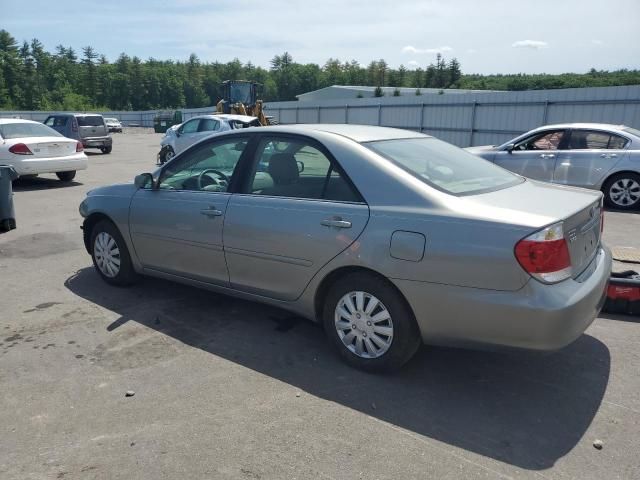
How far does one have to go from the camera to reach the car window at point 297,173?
3779mm

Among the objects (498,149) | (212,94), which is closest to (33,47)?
(212,94)

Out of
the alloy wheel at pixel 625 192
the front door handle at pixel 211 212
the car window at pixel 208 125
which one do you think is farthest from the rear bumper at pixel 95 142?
the front door handle at pixel 211 212

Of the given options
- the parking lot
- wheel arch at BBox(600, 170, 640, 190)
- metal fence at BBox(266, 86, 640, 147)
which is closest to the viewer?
the parking lot

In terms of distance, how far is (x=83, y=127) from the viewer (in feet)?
68.3

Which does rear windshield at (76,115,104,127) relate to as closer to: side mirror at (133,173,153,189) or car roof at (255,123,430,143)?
side mirror at (133,173,153,189)

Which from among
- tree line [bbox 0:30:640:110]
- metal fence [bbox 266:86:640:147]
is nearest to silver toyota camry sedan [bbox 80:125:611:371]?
metal fence [bbox 266:86:640:147]

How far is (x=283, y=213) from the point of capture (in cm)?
395

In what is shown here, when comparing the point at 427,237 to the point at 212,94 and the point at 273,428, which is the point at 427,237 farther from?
the point at 212,94

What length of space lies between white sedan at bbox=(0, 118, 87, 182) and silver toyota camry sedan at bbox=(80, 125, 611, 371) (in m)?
8.53

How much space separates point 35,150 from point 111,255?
8.27 metres

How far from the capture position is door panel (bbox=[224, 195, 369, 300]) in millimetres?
3641

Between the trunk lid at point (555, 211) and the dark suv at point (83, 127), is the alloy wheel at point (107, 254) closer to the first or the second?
the trunk lid at point (555, 211)

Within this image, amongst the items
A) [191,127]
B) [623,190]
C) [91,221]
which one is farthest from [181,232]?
[191,127]

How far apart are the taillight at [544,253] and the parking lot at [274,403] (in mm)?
482
